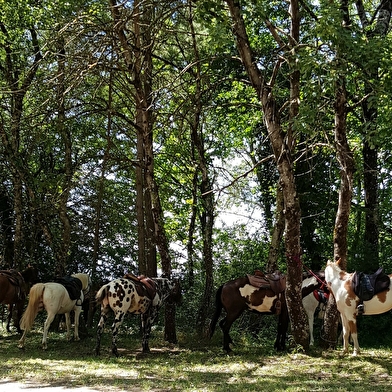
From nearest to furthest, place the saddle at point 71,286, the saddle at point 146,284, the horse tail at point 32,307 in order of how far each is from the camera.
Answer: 1. the saddle at point 146,284
2. the horse tail at point 32,307
3. the saddle at point 71,286

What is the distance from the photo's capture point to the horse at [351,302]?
792cm

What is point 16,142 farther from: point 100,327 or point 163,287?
point 100,327

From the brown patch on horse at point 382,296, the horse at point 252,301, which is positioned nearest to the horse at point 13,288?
the horse at point 252,301

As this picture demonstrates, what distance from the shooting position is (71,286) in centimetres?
1114

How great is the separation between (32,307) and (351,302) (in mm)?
6503

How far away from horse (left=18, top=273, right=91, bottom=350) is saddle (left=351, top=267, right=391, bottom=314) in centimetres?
630

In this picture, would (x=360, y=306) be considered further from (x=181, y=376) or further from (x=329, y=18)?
(x=329, y=18)

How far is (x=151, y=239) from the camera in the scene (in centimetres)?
1191

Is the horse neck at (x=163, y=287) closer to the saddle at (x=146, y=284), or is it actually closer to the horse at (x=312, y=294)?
the saddle at (x=146, y=284)

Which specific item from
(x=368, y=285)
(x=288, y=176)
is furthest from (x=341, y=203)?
(x=368, y=285)

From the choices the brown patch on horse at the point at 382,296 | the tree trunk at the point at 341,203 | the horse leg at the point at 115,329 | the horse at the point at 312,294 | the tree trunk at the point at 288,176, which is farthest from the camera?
the horse at the point at 312,294

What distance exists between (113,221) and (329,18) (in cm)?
1144

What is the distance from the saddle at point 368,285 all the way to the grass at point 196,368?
3.33 ft

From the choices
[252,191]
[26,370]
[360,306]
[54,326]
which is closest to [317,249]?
[252,191]
